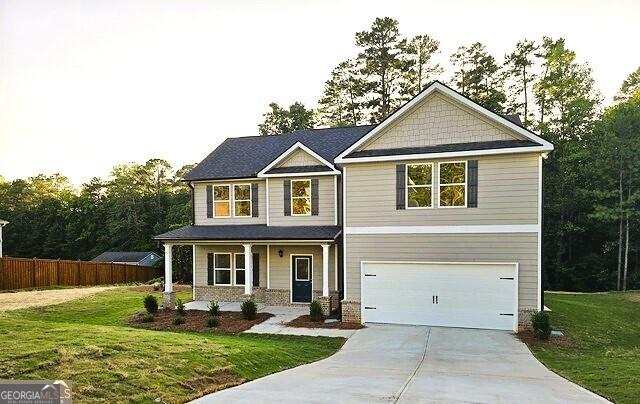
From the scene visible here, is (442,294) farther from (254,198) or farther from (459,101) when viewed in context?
(254,198)

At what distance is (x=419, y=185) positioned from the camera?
558 inches

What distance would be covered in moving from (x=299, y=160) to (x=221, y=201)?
4.26 meters

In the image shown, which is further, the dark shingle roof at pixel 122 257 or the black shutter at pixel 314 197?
the dark shingle roof at pixel 122 257

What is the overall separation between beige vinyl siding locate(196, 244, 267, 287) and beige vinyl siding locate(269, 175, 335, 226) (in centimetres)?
132

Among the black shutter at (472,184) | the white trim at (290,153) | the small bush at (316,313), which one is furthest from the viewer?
the white trim at (290,153)

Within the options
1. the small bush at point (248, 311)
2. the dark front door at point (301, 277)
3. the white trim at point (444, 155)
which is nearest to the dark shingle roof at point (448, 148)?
the white trim at point (444, 155)

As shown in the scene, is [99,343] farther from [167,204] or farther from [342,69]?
[167,204]

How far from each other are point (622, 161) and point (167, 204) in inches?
1759

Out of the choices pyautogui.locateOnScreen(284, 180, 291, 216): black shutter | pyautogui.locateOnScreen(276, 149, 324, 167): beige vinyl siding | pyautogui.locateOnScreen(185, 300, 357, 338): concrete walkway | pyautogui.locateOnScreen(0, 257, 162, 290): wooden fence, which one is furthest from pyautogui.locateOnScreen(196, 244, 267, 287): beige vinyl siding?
pyautogui.locateOnScreen(0, 257, 162, 290): wooden fence

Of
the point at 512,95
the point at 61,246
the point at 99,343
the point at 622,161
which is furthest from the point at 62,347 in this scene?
the point at 61,246

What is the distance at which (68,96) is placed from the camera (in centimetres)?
1369

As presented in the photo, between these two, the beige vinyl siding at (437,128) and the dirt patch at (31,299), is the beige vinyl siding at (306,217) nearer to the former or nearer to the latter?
the beige vinyl siding at (437,128)

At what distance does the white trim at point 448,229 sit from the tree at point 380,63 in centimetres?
2413

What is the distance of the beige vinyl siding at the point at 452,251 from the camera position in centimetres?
1290
